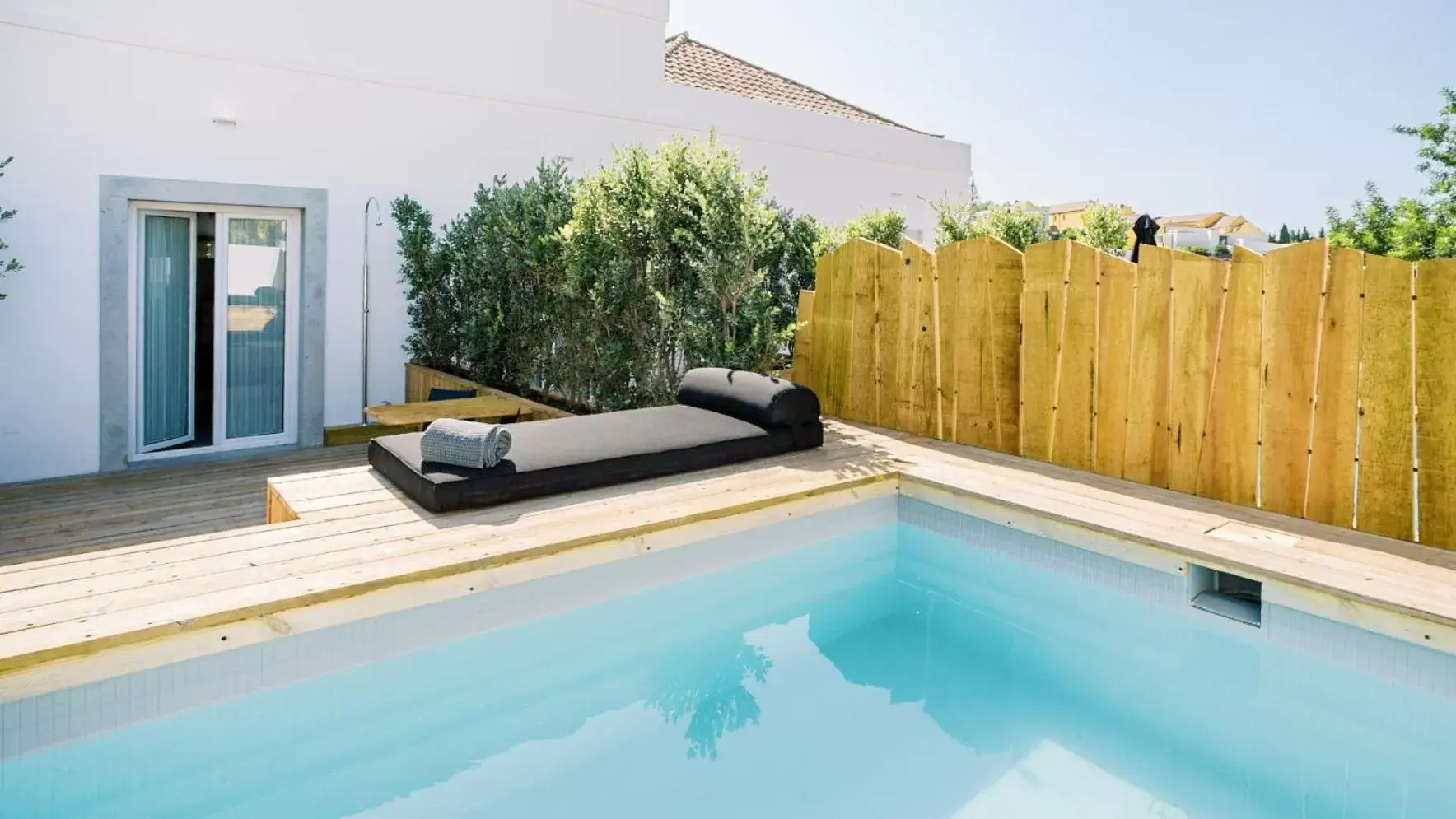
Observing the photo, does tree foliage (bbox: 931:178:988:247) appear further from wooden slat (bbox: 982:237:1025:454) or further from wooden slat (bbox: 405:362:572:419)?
wooden slat (bbox: 405:362:572:419)

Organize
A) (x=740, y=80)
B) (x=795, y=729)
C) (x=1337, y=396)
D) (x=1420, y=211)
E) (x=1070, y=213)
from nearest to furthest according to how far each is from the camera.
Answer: (x=795, y=729) → (x=1337, y=396) → (x=740, y=80) → (x=1420, y=211) → (x=1070, y=213)

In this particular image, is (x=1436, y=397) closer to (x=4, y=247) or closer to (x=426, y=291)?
(x=426, y=291)

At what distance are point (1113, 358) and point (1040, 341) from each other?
0.48 meters

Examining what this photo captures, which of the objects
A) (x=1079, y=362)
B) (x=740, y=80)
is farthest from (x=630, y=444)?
(x=740, y=80)

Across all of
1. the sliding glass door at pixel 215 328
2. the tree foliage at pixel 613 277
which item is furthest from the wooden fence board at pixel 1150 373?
the sliding glass door at pixel 215 328

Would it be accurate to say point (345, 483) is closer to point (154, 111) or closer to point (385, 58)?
point (154, 111)

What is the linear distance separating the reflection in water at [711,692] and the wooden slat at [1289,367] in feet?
9.07

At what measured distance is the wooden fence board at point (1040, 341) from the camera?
5047 mm

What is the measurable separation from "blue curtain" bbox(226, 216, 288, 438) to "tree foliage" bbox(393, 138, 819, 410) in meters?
1.11

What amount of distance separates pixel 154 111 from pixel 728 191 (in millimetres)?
4638

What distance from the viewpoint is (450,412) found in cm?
646

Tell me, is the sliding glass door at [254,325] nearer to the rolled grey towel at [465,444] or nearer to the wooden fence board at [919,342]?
the rolled grey towel at [465,444]

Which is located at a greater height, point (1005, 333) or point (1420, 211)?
point (1420, 211)

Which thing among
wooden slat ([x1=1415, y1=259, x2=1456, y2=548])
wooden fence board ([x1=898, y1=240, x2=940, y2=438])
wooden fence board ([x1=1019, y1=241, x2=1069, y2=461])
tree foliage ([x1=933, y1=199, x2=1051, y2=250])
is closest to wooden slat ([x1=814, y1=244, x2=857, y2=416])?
wooden fence board ([x1=898, y1=240, x2=940, y2=438])
